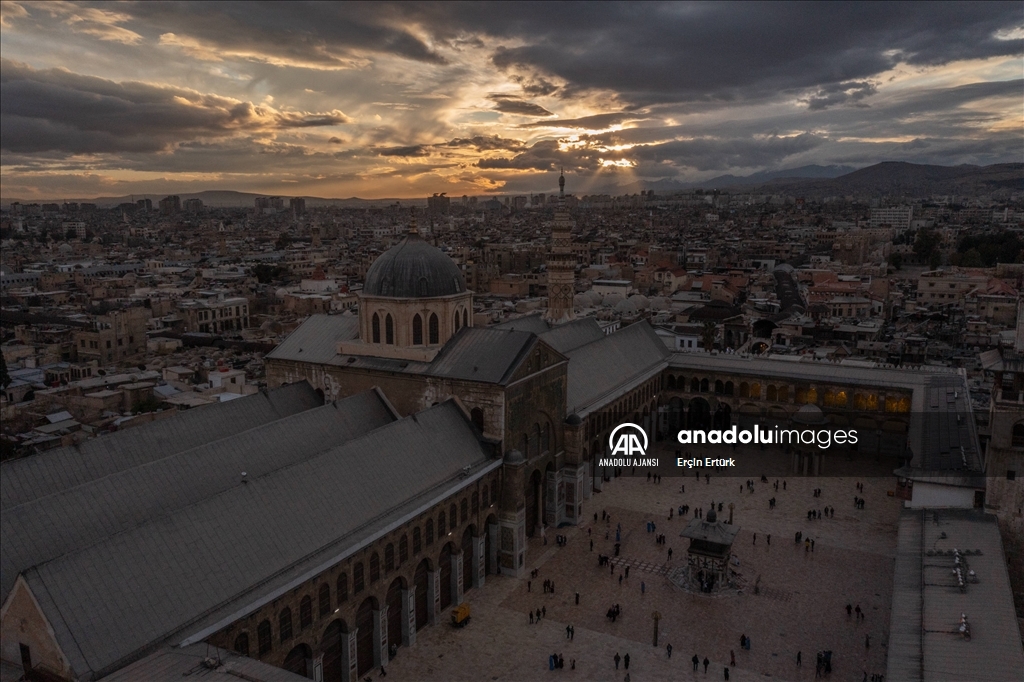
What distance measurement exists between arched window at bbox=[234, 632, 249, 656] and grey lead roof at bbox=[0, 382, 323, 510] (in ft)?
30.9

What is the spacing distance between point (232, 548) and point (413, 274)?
1825 centimetres

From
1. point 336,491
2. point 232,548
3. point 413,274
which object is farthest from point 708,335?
point 232,548

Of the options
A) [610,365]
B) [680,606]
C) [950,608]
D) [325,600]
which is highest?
[610,365]

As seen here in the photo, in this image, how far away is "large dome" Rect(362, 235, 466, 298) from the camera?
121 ft

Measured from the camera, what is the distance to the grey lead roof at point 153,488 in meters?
21.1

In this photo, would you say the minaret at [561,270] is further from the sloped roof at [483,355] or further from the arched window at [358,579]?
the arched window at [358,579]

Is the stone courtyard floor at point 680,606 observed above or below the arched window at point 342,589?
below

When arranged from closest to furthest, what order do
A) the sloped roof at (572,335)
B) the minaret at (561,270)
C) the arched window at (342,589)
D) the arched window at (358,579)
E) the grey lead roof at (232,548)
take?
the grey lead roof at (232,548), the arched window at (342,589), the arched window at (358,579), the sloped roof at (572,335), the minaret at (561,270)

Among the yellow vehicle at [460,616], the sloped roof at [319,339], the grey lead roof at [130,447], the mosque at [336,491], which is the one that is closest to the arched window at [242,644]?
the mosque at [336,491]

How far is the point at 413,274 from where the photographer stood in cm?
3681

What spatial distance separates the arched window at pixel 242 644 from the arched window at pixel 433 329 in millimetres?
18920

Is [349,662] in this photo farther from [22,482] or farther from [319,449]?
[22,482]

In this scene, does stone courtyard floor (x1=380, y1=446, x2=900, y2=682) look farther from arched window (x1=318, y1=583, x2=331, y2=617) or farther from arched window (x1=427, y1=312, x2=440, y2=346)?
arched window (x1=427, y1=312, x2=440, y2=346)

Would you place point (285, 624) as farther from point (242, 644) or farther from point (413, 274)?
point (413, 274)
